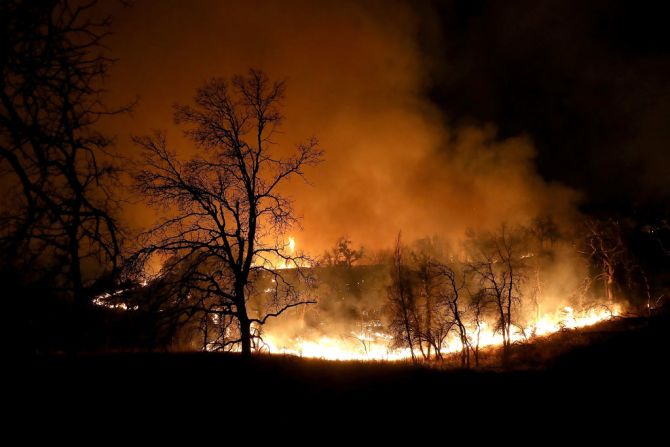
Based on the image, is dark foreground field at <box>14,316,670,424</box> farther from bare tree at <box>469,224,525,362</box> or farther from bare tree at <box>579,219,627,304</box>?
bare tree at <box>579,219,627,304</box>

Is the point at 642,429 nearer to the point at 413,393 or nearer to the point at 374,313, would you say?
the point at 413,393

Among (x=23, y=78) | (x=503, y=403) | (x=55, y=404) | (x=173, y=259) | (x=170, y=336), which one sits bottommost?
(x=503, y=403)

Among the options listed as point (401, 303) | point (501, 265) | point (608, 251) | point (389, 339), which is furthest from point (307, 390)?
point (608, 251)

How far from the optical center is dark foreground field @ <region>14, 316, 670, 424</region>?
6105mm

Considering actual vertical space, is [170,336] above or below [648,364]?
above

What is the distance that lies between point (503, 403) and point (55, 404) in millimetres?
8686

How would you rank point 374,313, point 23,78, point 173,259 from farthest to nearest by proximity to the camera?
1. point 374,313
2. point 173,259
3. point 23,78

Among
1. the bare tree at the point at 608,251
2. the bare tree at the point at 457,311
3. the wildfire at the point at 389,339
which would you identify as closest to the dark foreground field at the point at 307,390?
the bare tree at the point at 457,311

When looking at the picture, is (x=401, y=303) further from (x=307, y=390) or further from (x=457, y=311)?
(x=307, y=390)

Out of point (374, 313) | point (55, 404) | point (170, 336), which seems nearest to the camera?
point (55, 404)

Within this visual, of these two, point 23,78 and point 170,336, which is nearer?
point 23,78

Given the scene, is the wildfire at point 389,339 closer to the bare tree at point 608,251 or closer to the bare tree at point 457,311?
the bare tree at point 608,251

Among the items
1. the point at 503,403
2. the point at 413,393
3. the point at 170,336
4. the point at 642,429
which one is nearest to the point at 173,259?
the point at 170,336

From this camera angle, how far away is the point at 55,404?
5.66 metres
